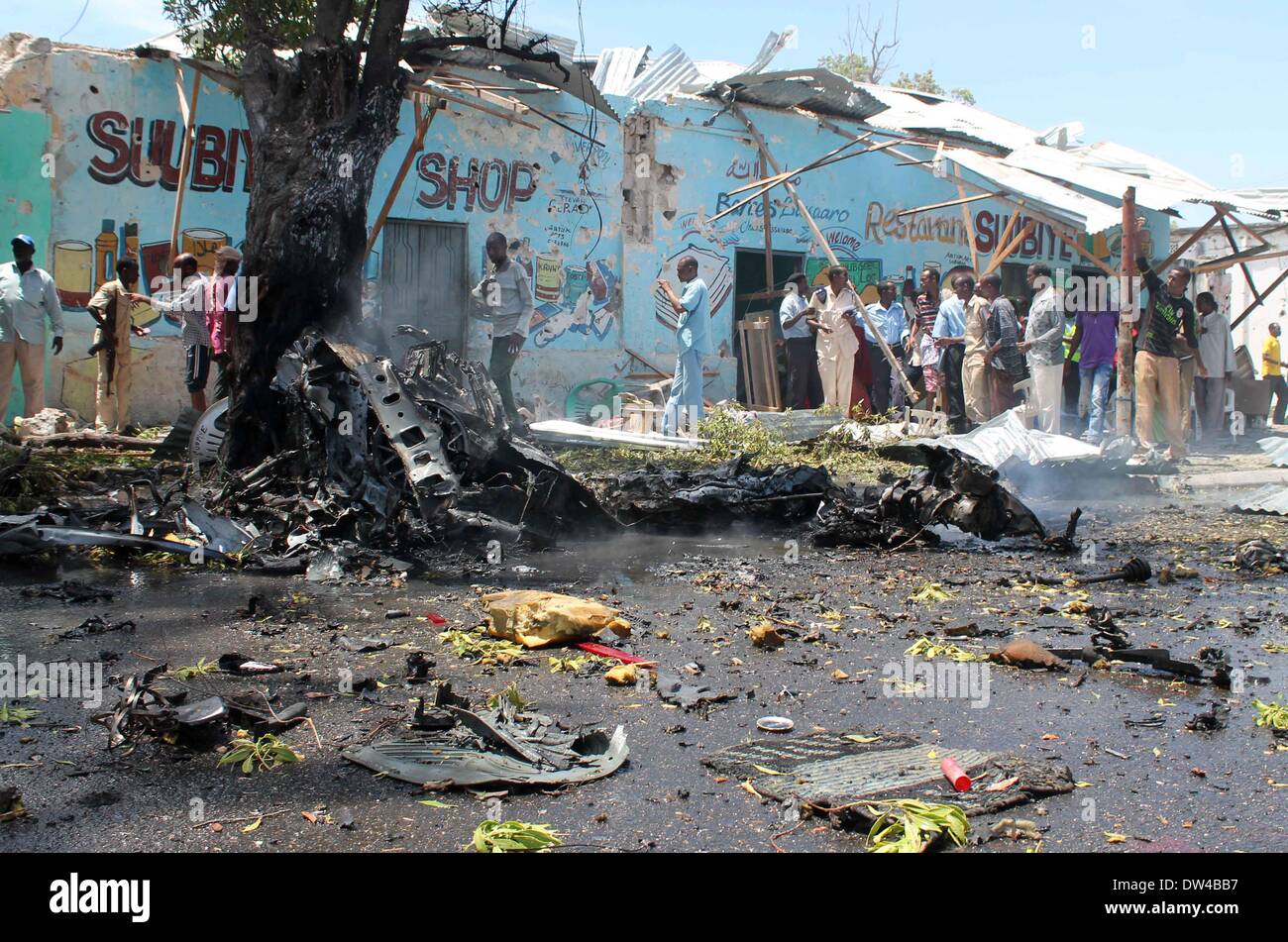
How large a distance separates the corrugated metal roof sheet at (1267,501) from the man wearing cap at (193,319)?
1061 cm

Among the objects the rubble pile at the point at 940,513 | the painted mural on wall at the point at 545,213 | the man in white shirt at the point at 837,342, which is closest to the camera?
the rubble pile at the point at 940,513

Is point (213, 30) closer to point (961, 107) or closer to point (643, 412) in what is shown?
point (643, 412)

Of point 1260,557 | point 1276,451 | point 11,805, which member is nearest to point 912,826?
point 11,805

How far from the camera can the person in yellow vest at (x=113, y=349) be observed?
11.6m

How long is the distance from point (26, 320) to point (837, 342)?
1001 centimetres

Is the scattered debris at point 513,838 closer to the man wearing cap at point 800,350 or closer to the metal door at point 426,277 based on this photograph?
the metal door at point 426,277

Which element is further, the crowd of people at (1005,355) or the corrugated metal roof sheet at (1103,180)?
the crowd of people at (1005,355)

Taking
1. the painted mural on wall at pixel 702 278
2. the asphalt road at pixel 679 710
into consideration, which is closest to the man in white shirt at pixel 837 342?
the painted mural on wall at pixel 702 278

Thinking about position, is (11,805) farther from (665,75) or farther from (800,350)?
(665,75)

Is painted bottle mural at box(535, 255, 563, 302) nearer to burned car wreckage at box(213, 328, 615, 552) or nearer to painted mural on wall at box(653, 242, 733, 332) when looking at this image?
painted mural on wall at box(653, 242, 733, 332)

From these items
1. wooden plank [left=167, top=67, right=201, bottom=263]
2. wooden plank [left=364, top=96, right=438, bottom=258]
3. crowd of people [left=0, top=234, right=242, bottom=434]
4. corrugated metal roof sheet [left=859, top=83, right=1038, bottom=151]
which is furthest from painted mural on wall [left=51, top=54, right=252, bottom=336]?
corrugated metal roof sheet [left=859, top=83, right=1038, bottom=151]

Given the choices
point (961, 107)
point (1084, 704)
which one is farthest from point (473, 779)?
point (961, 107)

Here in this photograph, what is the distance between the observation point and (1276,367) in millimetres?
19203

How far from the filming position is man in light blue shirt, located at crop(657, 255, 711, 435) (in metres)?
12.7
